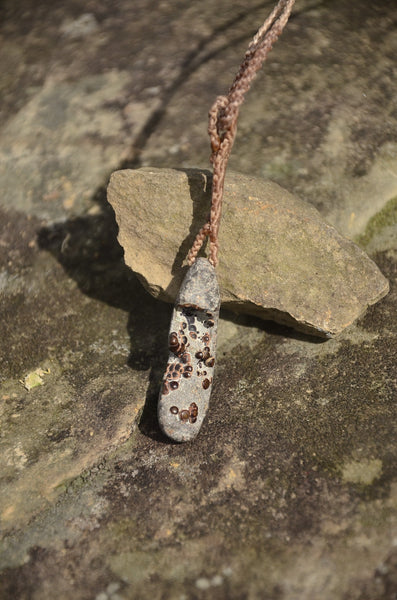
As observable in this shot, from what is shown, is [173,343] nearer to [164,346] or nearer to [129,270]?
[164,346]

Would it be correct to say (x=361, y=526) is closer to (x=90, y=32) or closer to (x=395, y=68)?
(x=395, y=68)

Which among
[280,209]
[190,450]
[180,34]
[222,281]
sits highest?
[180,34]

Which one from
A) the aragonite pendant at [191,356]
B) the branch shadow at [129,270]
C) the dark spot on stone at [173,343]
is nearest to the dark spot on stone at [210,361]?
the aragonite pendant at [191,356]

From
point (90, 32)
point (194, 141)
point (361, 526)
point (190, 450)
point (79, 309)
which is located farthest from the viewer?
point (90, 32)

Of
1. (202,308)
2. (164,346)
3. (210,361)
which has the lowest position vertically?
(164,346)

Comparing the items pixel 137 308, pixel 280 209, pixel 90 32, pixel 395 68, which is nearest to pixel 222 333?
pixel 137 308

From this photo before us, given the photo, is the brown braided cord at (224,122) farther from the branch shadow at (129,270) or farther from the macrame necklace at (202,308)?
the branch shadow at (129,270)

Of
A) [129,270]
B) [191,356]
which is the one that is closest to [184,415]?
[191,356]
